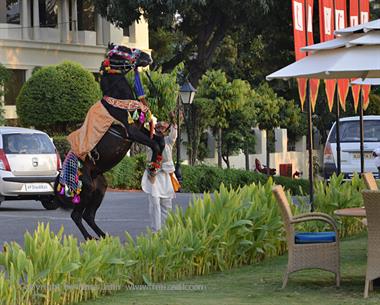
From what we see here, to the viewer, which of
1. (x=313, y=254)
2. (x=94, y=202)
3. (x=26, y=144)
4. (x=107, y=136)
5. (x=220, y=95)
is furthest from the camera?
(x=220, y=95)

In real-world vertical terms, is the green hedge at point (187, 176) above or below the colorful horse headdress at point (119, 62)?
below

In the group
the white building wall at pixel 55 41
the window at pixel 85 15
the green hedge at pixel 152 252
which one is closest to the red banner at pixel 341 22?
the green hedge at pixel 152 252

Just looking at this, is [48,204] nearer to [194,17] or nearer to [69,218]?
[69,218]

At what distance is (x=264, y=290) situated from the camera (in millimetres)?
10352

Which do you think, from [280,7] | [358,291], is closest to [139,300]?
[358,291]

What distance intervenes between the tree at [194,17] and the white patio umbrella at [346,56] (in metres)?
24.6

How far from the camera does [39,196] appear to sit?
808 inches

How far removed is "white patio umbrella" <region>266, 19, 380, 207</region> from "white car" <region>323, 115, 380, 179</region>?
10.7 m

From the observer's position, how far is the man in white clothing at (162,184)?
13633 mm

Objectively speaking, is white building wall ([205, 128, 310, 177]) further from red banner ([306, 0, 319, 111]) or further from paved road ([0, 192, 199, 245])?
red banner ([306, 0, 319, 111])

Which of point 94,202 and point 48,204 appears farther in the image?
point 48,204

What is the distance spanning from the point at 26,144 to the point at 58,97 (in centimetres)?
1097

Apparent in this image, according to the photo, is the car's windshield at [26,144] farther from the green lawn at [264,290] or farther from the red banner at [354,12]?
the green lawn at [264,290]

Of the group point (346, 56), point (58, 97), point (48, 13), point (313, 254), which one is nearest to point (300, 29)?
point (346, 56)
